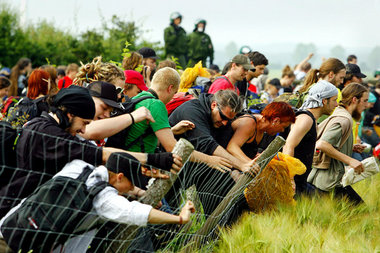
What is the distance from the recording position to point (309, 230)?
539cm

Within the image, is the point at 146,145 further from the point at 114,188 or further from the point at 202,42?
the point at 202,42

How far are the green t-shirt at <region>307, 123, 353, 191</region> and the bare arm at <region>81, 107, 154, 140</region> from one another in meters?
2.96

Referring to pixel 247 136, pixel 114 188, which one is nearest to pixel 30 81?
pixel 247 136

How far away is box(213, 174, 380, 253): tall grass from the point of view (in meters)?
4.94

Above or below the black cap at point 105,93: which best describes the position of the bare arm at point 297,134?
below

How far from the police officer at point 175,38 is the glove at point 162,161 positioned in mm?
10098

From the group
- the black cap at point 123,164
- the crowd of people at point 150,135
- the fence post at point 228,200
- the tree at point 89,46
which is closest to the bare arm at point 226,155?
the crowd of people at point 150,135

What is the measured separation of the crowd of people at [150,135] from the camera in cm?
361

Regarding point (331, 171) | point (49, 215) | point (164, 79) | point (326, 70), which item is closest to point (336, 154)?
point (331, 171)

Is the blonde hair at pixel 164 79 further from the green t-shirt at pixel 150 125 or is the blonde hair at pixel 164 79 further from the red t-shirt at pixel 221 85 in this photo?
Answer: the red t-shirt at pixel 221 85

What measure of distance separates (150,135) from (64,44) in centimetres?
1555

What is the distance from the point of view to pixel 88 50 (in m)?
16.9

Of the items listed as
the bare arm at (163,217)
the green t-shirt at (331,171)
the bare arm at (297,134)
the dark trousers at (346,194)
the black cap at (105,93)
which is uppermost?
the black cap at (105,93)

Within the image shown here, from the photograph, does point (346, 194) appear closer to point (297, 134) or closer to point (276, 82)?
point (297, 134)
